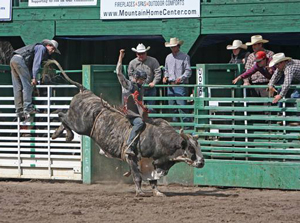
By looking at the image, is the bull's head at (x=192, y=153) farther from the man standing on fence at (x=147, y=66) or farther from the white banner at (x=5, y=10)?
the white banner at (x=5, y=10)

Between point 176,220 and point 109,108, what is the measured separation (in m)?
3.13

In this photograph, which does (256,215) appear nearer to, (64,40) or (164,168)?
(164,168)

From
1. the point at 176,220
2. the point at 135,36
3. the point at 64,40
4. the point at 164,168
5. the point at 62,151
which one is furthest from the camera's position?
the point at 64,40

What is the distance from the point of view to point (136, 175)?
9.71 metres

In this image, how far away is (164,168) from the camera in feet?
31.9

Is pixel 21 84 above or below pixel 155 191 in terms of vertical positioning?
above

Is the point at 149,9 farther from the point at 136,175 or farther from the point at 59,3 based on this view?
the point at 136,175

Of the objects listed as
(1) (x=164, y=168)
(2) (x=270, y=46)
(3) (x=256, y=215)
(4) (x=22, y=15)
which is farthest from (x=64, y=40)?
(3) (x=256, y=215)

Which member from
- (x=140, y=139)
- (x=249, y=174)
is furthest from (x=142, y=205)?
(x=249, y=174)

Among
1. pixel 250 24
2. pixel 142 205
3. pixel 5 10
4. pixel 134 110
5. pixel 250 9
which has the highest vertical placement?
pixel 5 10

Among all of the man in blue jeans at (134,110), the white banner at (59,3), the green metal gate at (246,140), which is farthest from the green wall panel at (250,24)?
the man in blue jeans at (134,110)

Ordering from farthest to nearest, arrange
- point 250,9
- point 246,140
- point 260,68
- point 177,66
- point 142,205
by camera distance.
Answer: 1. point 250,9
2. point 177,66
3. point 260,68
4. point 246,140
5. point 142,205

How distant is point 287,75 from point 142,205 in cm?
311

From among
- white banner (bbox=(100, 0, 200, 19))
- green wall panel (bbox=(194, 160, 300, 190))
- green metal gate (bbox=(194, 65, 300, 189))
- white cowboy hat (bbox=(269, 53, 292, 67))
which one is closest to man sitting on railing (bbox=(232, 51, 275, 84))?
green metal gate (bbox=(194, 65, 300, 189))
